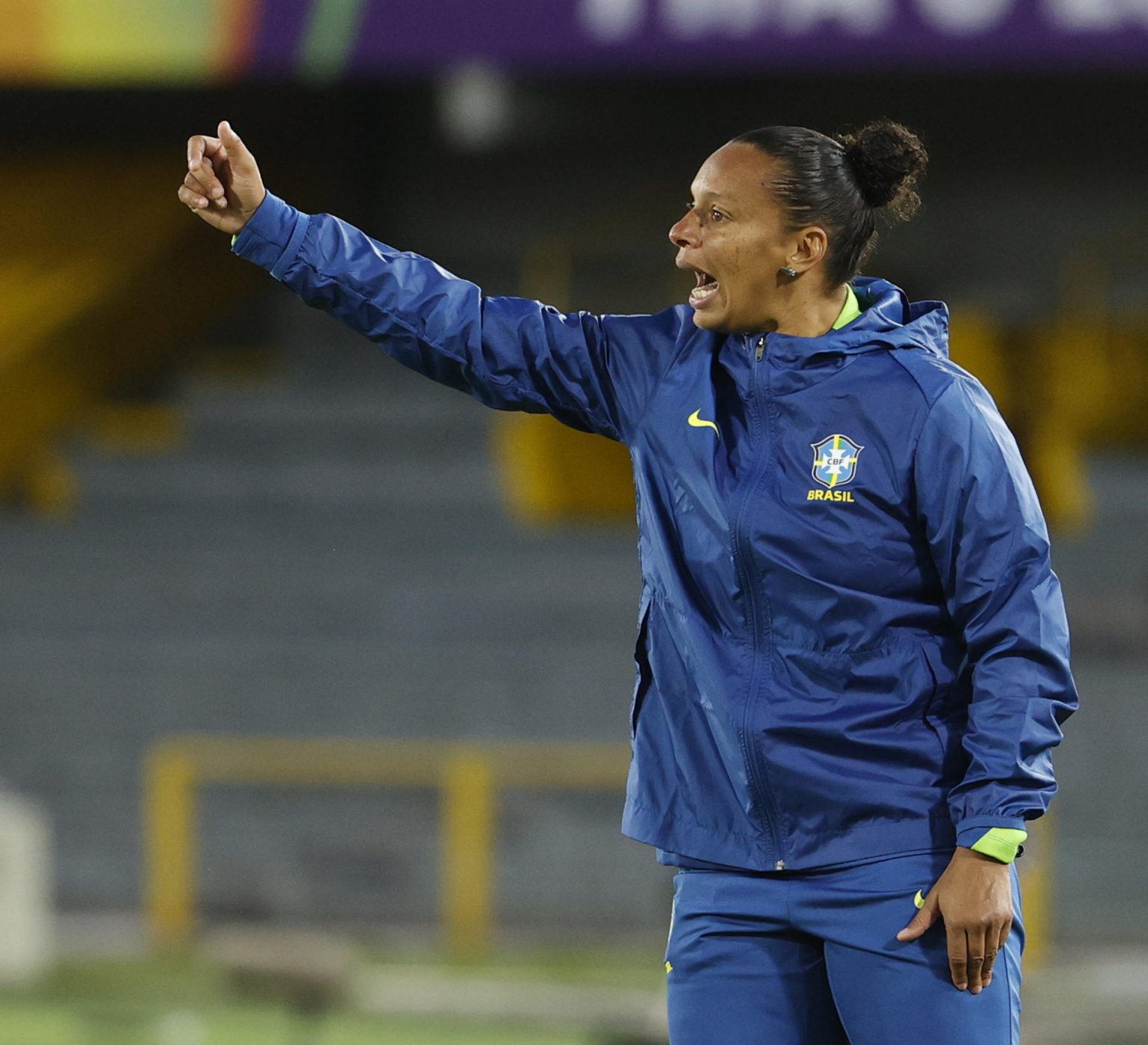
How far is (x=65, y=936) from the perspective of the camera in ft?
28.0

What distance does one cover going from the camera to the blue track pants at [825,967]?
2.40 m

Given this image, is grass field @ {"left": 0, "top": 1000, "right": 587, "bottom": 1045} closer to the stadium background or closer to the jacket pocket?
the stadium background

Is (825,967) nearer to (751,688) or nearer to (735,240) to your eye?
(751,688)

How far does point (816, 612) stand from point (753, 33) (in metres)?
6.53

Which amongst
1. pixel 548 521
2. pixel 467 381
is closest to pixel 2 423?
pixel 548 521

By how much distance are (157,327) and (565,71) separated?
3.01 m

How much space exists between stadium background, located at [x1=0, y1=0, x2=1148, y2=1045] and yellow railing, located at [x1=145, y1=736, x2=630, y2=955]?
0.02m

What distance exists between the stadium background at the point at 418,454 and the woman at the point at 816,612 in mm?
4098

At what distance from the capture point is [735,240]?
8.29 feet

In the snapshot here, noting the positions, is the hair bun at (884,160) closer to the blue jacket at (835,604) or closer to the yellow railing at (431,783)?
the blue jacket at (835,604)

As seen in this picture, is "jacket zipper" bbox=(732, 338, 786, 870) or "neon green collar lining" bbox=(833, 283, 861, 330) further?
"neon green collar lining" bbox=(833, 283, 861, 330)

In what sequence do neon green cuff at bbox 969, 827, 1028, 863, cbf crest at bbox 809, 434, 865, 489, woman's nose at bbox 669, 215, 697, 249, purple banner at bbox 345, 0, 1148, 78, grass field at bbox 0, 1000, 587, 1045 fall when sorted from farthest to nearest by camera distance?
purple banner at bbox 345, 0, 1148, 78
grass field at bbox 0, 1000, 587, 1045
woman's nose at bbox 669, 215, 697, 249
cbf crest at bbox 809, 434, 865, 489
neon green cuff at bbox 969, 827, 1028, 863

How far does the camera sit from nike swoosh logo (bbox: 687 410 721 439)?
8.26 feet

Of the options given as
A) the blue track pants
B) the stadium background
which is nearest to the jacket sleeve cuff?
the blue track pants
